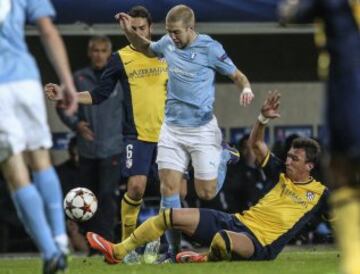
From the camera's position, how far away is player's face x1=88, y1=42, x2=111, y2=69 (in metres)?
14.3

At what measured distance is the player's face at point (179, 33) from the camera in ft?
38.1

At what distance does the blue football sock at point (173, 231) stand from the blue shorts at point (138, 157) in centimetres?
85

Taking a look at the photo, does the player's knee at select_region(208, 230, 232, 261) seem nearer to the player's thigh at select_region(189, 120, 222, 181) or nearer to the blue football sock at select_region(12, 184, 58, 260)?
the player's thigh at select_region(189, 120, 222, 181)

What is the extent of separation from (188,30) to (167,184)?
1338 mm

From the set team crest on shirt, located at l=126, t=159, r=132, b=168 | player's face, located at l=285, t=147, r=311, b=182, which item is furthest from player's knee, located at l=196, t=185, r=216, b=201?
player's face, located at l=285, t=147, r=311, b=182

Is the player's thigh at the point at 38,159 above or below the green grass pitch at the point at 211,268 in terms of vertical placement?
above

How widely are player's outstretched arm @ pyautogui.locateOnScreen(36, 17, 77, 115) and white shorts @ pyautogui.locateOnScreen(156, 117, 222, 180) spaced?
146 inches

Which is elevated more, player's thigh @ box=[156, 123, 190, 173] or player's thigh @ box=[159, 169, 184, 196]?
player's thigh @ box=[156, 123, 190, 173]

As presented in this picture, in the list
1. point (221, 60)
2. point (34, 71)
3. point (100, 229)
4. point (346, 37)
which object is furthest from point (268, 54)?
point (346, 37)

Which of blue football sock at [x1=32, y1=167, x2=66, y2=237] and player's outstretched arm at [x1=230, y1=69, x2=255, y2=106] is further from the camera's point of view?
player's outstretched arm at [x1=230, y1=69, x2=255, y2=106]

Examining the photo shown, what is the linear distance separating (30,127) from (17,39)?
1.89 feet

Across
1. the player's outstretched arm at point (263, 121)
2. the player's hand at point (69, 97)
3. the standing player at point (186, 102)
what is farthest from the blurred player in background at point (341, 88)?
the standing player at point (186, 102)

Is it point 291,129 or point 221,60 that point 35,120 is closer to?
point 221,60

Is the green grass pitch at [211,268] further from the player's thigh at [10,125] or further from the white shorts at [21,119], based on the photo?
the player's thigh at [10,125]
